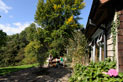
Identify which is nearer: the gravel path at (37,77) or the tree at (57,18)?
the gravel path at (37,77)

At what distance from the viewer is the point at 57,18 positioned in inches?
616

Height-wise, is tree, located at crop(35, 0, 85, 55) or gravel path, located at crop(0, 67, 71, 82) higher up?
tree, located at crop(35, 0, 85, 55)

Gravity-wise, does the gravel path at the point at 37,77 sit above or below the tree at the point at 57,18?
below

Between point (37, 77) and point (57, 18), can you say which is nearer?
point (37, 77)

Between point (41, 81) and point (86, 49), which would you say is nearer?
point (41, 81)

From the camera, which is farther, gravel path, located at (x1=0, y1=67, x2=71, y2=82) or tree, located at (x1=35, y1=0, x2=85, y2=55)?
tree, located at (x1=35, y1=0, x2=85, y2=55)

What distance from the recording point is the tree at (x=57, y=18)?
14.3 m

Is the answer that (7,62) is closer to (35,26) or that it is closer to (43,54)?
(35,26)

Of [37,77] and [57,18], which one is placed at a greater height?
[57,18]

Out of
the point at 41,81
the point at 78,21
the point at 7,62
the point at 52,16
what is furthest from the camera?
the point at 7,62

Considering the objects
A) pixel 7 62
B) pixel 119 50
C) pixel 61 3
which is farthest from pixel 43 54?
pixel 7 62

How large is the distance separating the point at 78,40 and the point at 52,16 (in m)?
9.42

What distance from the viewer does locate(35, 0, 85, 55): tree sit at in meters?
14.3

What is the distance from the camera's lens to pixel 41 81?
14.9 feet
